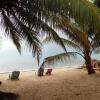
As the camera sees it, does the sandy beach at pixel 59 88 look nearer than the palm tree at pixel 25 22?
No

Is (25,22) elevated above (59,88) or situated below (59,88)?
above

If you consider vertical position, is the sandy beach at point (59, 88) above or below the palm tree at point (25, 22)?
below

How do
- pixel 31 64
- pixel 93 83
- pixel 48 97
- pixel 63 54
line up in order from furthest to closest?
1. pixel 31 64
2. pixel 63 54
3. pixel 93 83
4. pixel 48 97

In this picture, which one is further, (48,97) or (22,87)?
(22,87)

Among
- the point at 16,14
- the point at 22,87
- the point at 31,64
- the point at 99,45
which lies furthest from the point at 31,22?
the point at 31,64

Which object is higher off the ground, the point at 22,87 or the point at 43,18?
the point at 43,18

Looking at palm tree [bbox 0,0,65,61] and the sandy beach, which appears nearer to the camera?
palm tree [bbox 0,0,65,61]

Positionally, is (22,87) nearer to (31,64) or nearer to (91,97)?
(91,97)

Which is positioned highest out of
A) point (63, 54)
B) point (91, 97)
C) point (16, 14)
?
point (16, 14)

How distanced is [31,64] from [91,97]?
12.3 metres

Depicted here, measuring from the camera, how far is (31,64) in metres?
22.1

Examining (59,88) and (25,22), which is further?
(59,88)

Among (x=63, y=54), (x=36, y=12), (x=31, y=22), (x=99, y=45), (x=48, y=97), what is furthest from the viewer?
(x=99, y=45)

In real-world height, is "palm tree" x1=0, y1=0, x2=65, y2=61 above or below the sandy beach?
above
